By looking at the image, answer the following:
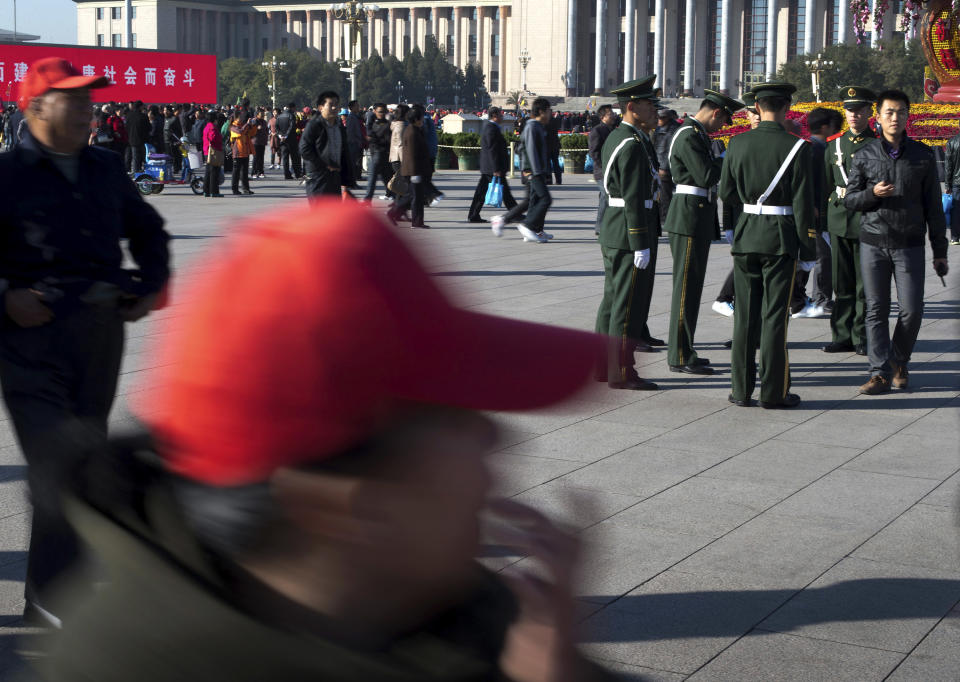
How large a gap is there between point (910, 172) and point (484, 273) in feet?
17.0

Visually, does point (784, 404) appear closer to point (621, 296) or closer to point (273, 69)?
point (621, 296)

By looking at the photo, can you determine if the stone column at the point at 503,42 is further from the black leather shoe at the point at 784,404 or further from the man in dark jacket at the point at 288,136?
the black leather shoe at the point at 784,404

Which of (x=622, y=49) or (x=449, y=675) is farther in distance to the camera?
(x=622, y=49)

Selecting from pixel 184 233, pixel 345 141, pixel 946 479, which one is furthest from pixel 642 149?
pixel 184 233

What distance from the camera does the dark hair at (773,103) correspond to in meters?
6.20

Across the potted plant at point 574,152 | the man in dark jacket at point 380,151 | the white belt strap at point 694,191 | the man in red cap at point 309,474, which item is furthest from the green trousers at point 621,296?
the potted plant at point 574,152

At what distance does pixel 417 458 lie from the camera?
1012mm

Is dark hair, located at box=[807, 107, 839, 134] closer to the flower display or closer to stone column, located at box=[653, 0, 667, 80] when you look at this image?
the flower display

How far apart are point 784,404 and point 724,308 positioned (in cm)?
299

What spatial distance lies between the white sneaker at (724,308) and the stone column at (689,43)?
85290mm

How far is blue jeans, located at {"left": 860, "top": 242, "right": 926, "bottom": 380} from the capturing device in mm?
6617

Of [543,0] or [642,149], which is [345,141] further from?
[543,0]

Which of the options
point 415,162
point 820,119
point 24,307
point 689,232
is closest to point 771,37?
point 415,162

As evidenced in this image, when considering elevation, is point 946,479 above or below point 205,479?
below
